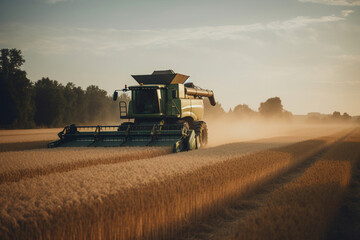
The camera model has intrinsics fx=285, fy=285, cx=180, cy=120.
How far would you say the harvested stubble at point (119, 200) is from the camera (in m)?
3.50

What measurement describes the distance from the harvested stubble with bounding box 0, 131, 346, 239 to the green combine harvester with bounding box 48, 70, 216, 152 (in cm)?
506

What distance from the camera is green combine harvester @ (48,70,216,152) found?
12.5 metres

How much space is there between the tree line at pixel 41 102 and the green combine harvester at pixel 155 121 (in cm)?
2890

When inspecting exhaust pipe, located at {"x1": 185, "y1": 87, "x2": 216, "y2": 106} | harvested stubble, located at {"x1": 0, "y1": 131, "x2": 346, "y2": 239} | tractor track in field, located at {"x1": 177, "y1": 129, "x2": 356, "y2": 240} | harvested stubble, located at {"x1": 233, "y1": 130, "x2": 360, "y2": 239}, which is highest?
exhaust pipe, located at {"x1": 185, "y1": 87, "x2": 216, "y2": 106}

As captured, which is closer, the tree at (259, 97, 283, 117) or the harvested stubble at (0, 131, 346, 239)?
the harvested stubble at (0, 131, 346, 239)

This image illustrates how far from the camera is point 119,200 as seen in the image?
4.24 metres

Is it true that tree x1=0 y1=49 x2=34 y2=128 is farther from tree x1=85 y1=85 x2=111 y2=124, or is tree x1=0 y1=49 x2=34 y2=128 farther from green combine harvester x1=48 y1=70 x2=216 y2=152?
green combine harvester x1=48 y1=70 x2=216 y2=152

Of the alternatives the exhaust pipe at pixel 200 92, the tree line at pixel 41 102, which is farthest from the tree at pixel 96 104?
the exhaust pipe at pixel 200 92

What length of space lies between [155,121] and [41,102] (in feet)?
128

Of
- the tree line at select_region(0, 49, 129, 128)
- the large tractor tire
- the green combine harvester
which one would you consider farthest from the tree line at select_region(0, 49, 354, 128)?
the large tractor tire

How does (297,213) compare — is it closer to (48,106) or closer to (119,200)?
A: (119,200)

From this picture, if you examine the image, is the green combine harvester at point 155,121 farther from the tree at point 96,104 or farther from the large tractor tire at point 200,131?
the tree at point 96,104

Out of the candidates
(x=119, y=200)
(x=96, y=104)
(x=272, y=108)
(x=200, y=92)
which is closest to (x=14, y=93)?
(x=96, y=104)

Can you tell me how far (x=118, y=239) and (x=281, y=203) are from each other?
9.03 ft
